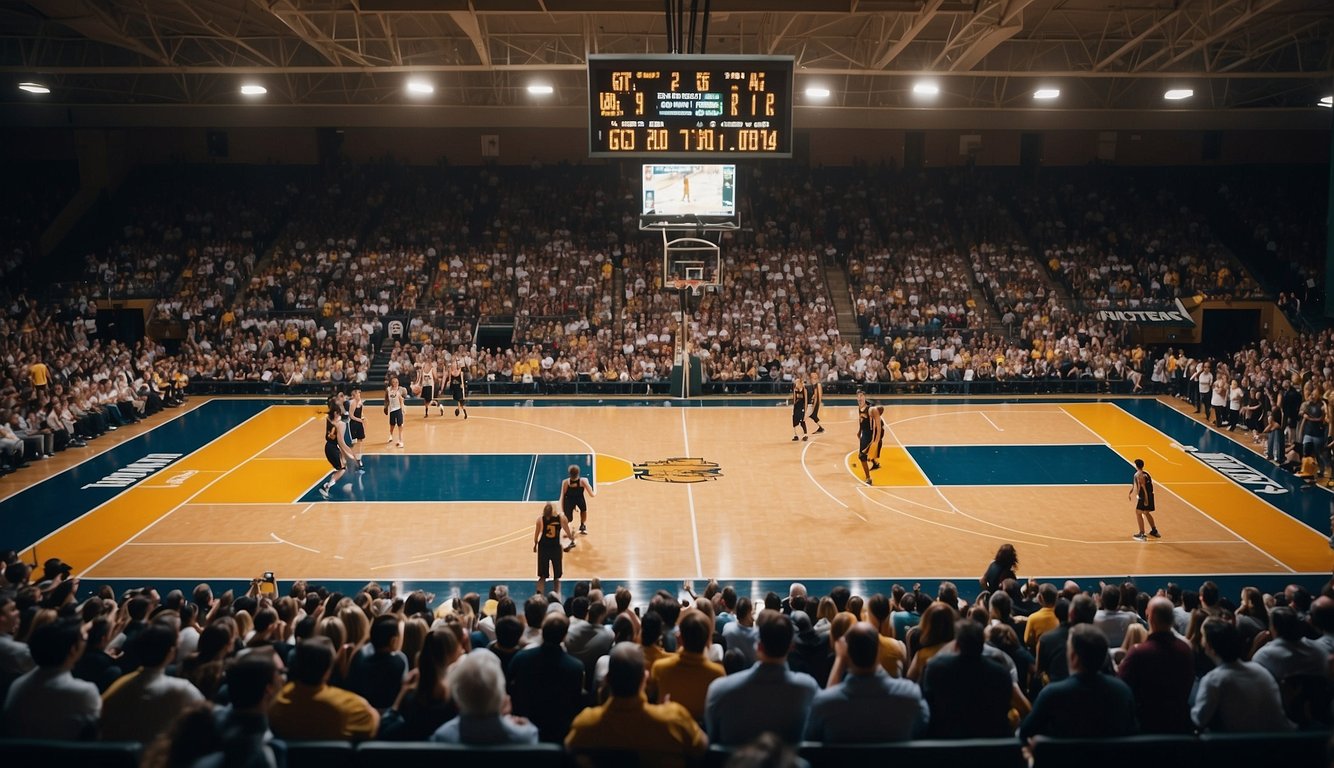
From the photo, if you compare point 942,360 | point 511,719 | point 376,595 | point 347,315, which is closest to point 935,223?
point 942,360

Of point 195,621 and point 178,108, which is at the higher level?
point 178,108

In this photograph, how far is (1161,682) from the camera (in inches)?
232

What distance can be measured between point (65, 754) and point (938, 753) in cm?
363

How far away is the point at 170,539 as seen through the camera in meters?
15.6

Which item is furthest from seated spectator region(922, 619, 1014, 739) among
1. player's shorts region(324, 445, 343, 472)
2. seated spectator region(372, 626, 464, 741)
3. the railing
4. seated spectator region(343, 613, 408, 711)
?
the railing

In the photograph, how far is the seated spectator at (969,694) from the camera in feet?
17.2

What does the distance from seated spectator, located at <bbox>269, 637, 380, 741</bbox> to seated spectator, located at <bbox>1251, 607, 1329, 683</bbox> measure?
5.15 m

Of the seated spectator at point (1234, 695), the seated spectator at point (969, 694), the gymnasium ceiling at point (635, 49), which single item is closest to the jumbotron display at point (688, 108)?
the gymnasium ceiling at point (635, 49)

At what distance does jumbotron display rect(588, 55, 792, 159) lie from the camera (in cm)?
1447

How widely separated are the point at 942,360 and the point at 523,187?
15888 millimetres

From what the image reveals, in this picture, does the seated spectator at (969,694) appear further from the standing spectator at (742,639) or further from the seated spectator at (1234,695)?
the standing spectator at (742,639)

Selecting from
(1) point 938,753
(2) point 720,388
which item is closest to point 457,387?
(2) point 720,388

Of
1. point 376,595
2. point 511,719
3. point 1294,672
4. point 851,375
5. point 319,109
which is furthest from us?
point 319,109

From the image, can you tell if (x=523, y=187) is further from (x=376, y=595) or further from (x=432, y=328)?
(x=376, y=595)
